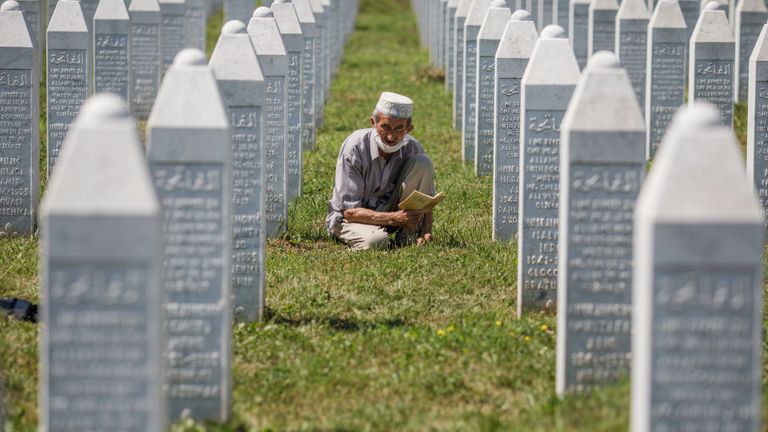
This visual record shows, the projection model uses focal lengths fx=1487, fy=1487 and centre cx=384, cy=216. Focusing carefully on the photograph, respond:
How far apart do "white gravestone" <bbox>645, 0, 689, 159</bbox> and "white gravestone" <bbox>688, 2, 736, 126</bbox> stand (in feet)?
5.01

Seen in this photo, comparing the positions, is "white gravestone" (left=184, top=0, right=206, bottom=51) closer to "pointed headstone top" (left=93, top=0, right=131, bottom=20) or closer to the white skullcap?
"pointed headstone top" (left=93, top=0, right=131, bottom=20)

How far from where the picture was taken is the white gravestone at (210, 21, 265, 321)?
8.65 metres

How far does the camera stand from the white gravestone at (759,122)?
1138 centimetres

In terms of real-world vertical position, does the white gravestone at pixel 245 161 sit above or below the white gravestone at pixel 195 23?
below

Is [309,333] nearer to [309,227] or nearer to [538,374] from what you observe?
[538,374]

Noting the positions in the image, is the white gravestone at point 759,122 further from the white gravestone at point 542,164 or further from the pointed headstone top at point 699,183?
the pointed headstone top at point 699,183

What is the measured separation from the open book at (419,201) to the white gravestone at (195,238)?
13.4 feet

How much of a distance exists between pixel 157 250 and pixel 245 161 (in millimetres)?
3695

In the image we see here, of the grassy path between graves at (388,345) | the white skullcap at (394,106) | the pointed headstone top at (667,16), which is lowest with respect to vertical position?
the grassy path between graves at (388,345)

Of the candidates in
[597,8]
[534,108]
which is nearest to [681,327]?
[534,108]

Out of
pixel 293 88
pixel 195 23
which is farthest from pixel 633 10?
pixel 195 23

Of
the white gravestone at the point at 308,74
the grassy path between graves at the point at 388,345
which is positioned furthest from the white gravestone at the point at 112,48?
→ the grassy path between graves at the point at 388,345

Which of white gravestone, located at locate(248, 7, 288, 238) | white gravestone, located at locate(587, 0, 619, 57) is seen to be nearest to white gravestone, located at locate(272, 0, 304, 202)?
white gravestone, located at locate(248, 7, 288, 238)

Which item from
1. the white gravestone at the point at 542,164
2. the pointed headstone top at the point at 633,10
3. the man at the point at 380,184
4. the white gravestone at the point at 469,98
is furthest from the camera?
the pointed headstone top at the point at 633,10
